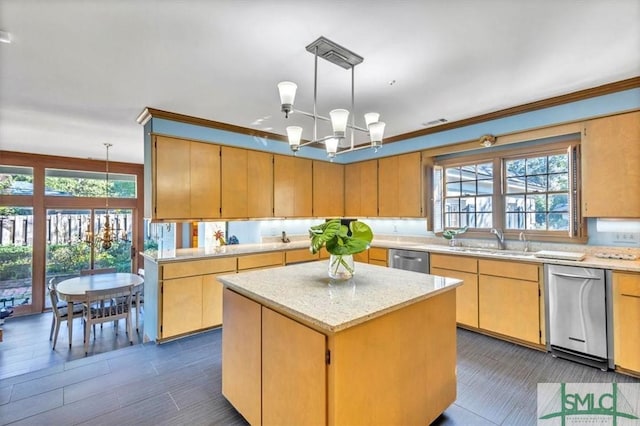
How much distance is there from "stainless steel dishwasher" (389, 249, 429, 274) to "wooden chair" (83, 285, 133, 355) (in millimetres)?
3648

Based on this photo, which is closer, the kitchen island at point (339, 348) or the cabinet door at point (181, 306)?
the kitchen island at point (339, 348)

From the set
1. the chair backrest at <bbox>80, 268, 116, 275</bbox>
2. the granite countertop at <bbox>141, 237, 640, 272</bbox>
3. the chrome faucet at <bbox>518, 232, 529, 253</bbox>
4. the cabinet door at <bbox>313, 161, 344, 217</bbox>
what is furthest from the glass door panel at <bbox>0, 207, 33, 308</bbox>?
the chrome faucet at <bbox>518, 232, 529, 253</bbox>

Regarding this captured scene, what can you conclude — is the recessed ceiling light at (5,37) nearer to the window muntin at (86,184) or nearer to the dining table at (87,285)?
the dining table at (87,285)

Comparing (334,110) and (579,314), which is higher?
(334,110)

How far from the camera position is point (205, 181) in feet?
→ 12.7

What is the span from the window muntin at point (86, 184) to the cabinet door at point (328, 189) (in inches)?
172

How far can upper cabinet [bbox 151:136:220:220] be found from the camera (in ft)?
11.4

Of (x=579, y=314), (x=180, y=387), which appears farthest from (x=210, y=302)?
(x=579, y=314)

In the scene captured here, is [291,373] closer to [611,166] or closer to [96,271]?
[611,166]

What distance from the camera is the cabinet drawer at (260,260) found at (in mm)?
3795

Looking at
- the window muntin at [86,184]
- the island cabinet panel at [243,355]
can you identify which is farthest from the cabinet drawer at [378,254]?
the window muntin at [86,184]

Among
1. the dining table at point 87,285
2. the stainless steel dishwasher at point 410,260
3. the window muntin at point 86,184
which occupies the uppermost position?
the window muntin at point 86,184

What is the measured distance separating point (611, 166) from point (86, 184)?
8349mm

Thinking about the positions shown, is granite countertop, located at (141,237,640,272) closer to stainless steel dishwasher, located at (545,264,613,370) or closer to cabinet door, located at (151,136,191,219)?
stainless steel dishwasher, located at (545,264,613,370)
